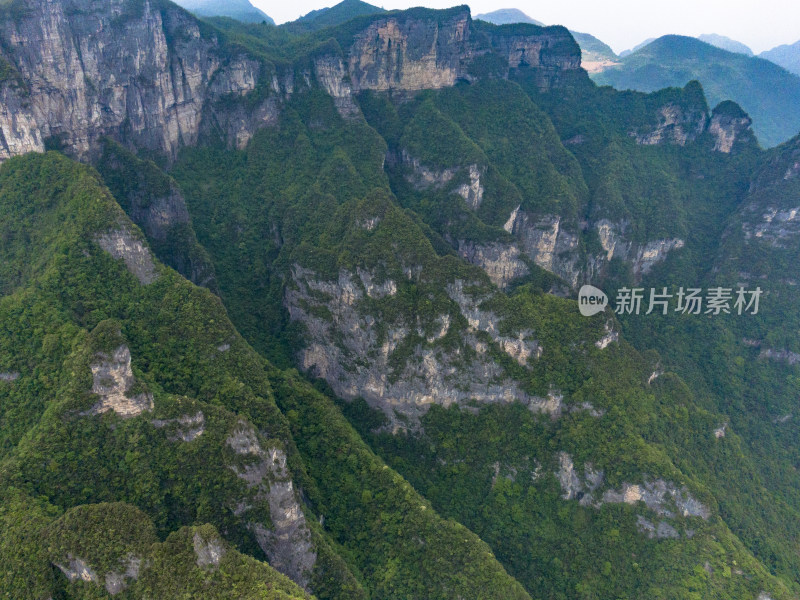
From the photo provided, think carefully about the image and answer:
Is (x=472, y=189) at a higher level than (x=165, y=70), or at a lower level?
lower

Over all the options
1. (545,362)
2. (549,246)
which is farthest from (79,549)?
(549,246)

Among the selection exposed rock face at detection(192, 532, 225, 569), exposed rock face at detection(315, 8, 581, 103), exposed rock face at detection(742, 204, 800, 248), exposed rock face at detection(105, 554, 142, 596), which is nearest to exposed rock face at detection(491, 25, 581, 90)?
exposed rock face at detection(315, 8, 581, 103)

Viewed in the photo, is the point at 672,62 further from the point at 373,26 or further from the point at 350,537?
the point at 350,537

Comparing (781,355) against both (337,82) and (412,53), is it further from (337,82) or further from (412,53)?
(337,82)

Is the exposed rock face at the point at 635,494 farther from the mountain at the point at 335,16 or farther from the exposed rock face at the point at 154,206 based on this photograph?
the mountain at the point at 335,16

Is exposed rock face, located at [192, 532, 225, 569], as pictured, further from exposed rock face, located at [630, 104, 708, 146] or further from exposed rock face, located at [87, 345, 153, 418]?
exposed rock face, located at [630, 104, 708, 146]

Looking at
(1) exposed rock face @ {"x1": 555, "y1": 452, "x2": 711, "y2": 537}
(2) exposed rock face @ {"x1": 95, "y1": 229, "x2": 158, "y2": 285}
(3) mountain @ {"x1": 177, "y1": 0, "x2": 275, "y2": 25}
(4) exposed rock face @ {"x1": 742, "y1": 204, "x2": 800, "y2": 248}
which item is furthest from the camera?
(3) mountain @ {"x1": 177, "y1": 0, "x2": 275, "y2": 25}

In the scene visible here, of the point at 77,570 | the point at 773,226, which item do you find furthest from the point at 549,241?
the point at 77,570
